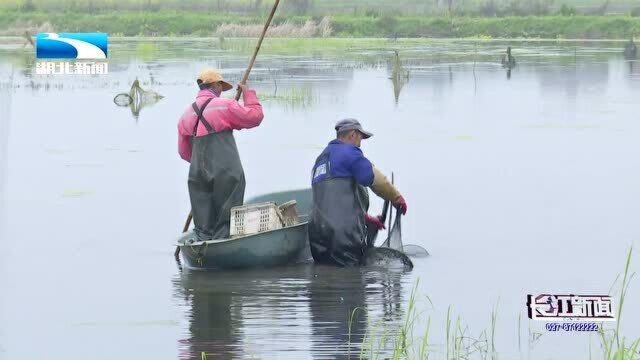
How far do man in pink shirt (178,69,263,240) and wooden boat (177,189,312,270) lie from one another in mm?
274

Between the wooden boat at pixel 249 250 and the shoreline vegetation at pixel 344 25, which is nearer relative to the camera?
the wooden boat at pixel 249 250

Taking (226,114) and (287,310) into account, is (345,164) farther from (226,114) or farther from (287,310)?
(287,310)

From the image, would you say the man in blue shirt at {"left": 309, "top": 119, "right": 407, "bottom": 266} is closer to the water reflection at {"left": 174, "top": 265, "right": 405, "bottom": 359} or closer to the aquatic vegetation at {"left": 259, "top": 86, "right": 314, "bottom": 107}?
the water reflection at {"left": 174, "top": 265, "right": 405, "bottom": 359}

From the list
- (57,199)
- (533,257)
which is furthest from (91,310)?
(57,199)

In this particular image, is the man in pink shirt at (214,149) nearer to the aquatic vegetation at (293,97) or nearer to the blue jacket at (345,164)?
the blue jacket at (345,164)

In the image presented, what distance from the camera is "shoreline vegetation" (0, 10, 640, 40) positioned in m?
64.3

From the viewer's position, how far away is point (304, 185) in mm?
20438

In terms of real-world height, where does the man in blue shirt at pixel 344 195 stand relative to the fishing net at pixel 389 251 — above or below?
above

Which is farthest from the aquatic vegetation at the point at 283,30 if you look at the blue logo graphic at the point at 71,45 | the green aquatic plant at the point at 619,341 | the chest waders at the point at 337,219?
the green aquatic plant at the point at 619,341

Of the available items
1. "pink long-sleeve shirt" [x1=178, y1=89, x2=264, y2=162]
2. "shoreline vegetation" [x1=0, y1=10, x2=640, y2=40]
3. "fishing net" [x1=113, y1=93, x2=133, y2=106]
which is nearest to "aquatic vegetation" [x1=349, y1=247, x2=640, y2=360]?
"pink long-sleeve shirt" [x1=178, y1=89, x2=264, y2=162]

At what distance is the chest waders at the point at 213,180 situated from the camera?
1366cm

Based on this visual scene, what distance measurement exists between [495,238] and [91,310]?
16.0 feet

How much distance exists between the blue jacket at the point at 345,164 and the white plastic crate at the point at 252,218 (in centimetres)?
62

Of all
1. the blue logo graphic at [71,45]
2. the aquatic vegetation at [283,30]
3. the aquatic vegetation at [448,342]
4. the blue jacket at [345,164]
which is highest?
the aquatic vegetation at [283,30]
